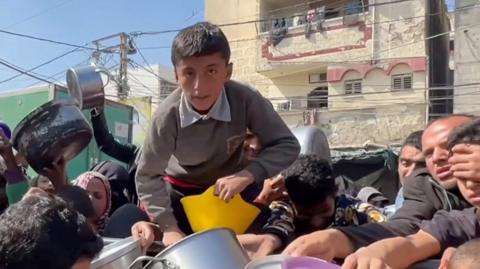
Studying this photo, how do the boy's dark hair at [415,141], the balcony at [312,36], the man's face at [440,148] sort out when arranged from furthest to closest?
1. the balcony at [312,36]
2. the boy's dark hair at [415,141]
3. the man's face at [440,148]

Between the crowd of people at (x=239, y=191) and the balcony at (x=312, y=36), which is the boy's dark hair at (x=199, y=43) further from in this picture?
the balcony at (x=312, y=36)

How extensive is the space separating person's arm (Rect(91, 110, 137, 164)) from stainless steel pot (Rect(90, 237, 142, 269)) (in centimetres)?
157

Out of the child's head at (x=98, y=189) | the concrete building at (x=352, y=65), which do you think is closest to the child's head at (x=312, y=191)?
the child's head at (x=98, y=189)

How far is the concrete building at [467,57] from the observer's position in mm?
9891

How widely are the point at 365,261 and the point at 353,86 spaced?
12395 mm

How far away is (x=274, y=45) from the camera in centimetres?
1386

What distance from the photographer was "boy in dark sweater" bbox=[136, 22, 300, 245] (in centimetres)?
140

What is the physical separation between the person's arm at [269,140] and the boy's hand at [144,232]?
Answer: 0.87 feet

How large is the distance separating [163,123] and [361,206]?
0.68 m

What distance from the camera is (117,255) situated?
1.06m

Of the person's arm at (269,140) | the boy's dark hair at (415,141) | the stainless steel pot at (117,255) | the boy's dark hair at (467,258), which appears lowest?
the stainless steel pot at (117,255)

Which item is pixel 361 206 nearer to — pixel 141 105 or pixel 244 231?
pixel 244 231

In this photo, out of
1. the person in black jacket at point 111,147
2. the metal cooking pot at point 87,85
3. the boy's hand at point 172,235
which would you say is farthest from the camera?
the person in black jacket at point 111,147

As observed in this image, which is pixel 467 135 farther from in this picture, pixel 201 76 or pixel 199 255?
pixel 201 76
